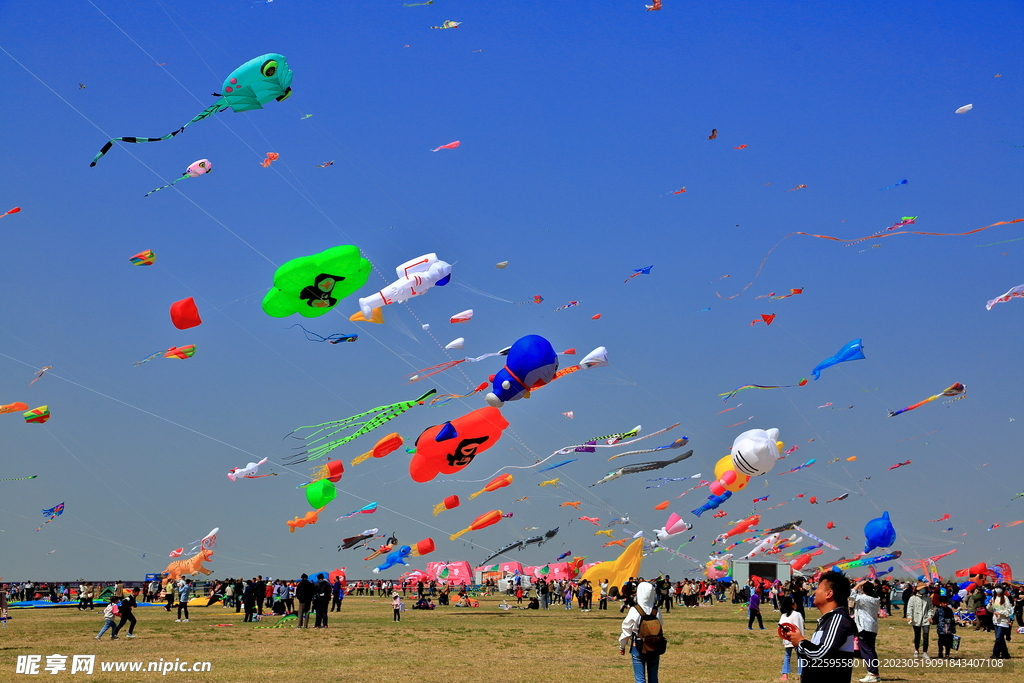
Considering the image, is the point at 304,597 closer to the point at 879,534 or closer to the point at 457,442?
the point at 457,442

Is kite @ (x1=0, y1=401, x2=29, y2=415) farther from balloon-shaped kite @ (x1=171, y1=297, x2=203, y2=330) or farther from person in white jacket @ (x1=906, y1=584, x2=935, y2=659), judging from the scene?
person in white jacket @ (x1=906, y1=584, x2=935, y2=659)

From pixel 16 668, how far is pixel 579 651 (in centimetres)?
923

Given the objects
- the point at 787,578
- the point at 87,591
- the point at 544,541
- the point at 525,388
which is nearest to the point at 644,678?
the point at 525,388

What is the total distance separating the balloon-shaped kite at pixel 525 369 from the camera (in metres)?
17.1

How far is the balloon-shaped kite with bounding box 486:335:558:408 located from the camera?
1709 centimetres

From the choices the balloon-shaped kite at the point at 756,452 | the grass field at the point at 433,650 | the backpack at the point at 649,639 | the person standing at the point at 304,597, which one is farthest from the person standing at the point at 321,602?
the backpack at the point at 649,639

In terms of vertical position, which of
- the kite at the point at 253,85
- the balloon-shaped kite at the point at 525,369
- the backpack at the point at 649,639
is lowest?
the backpack at the point at 649,639

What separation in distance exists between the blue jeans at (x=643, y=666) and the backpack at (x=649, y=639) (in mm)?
64

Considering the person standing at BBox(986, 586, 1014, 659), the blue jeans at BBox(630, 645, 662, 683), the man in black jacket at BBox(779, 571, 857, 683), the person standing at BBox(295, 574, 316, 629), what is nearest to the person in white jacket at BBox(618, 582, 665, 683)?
the blue jeans at BBox(630, 645, 662, 683)

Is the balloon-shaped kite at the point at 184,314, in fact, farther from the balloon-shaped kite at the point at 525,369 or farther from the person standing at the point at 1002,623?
the person standing at the point at 1002,623

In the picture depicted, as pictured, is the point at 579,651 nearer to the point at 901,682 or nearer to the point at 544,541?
the point at 901,682

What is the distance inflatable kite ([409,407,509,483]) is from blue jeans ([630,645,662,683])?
10839 millimetres

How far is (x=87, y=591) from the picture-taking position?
1240 inches

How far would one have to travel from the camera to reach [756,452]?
59.7ft
